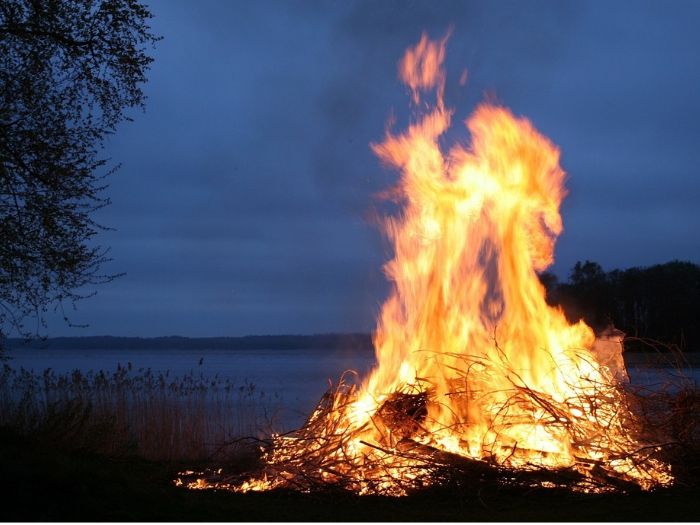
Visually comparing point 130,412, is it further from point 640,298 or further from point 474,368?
point 640,298

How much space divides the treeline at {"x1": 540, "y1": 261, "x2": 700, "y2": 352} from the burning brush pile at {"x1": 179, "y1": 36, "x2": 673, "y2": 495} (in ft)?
64.7

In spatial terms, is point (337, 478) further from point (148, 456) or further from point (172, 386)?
point (172, 386)

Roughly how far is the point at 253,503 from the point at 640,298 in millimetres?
31356

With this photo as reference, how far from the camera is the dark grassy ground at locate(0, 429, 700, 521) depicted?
6133 mm

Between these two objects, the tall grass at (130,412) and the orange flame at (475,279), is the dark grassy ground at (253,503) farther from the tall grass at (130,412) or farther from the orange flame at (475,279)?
the tall grass at (130,412)

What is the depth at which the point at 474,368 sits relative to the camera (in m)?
8.70

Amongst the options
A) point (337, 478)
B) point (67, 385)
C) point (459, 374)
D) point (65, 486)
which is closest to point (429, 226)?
Result: point (459, 374)

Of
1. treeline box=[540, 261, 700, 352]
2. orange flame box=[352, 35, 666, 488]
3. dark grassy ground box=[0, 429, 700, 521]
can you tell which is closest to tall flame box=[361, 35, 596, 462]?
orange flame box=[352, 35, 666, 488]

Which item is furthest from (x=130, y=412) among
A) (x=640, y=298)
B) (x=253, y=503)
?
(x=640, y=298)

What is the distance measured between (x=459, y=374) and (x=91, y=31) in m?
6.81

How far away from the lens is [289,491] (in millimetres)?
7469

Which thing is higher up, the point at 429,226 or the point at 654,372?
the point at 429,226

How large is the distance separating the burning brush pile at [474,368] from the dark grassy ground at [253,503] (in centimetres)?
26

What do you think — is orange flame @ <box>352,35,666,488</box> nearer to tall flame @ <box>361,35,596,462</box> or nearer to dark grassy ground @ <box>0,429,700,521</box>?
tall flame @ <box>361,35,596,462</box>
